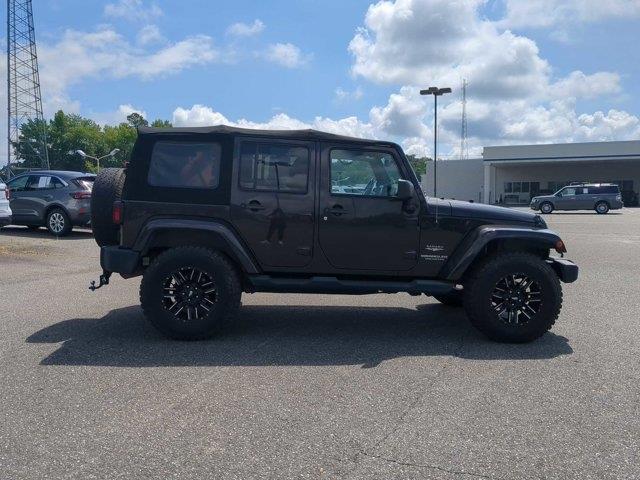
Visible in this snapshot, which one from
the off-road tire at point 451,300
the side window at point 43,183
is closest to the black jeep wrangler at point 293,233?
the off-road tire at point 451,300

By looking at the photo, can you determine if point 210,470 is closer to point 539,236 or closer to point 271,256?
point 271,256

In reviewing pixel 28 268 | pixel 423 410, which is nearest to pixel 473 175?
pixel 28 268

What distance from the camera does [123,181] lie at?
560cm

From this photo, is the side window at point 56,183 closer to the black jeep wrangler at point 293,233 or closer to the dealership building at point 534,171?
the black jeep wrangler at point 293,233

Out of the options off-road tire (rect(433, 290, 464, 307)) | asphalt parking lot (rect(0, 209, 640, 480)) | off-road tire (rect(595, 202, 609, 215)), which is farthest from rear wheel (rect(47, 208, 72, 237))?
off-road tire (rect(595, 202, 609, 215))

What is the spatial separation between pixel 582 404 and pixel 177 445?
2746mm

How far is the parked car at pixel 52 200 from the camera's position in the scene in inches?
524

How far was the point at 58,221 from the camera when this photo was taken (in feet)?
44.1

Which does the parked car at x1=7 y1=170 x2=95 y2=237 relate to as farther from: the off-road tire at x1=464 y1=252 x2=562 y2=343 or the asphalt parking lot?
the off-road tire at x1=464 y1=252 x2=562 y2=343

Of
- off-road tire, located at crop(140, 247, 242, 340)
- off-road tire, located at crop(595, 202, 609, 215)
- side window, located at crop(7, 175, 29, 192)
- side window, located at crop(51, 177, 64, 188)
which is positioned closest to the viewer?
off-road tire, located at crop(140, 247, 242, 340)

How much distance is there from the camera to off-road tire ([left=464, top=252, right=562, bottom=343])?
17.3 feet

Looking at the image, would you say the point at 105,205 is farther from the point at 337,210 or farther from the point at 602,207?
the point at 602,207

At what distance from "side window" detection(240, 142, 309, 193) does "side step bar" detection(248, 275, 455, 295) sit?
2.89 ft

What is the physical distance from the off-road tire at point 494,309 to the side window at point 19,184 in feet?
40.4
